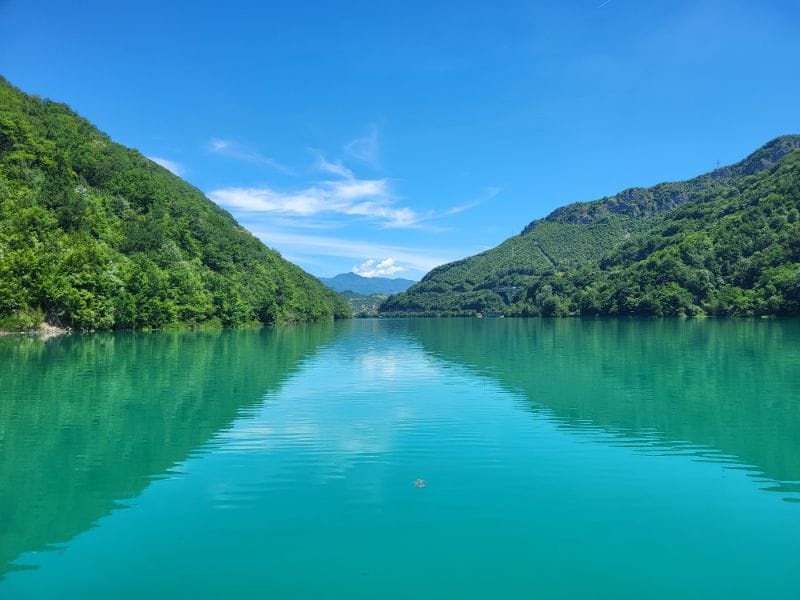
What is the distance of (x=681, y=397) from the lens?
88.9 ft

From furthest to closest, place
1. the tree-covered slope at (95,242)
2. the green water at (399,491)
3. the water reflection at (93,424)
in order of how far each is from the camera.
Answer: the tree-covered slope at (95,242) < the water reflection at (93,424) < the green water at (399,491)

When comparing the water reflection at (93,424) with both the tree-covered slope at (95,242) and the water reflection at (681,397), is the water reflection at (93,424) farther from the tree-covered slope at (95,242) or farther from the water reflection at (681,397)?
the tree-covered slope at (95,242)

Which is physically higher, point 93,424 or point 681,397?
point 681,397

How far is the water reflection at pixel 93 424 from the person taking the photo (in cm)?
1232

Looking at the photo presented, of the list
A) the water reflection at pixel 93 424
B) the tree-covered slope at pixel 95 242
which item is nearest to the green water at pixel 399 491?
the water reflection at pixel 93 424

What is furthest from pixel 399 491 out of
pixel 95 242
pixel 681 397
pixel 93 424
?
pixel 95 242

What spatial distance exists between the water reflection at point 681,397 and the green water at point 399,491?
7.4 inches

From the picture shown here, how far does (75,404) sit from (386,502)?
18599 mm

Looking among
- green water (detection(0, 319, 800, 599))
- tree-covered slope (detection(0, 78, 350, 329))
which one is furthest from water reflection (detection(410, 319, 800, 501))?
tree-covered slope (detection(0, 78, 350, 329))

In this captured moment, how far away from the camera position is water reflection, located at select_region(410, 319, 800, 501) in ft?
58.0

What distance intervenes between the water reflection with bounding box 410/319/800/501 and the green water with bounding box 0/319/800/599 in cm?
19

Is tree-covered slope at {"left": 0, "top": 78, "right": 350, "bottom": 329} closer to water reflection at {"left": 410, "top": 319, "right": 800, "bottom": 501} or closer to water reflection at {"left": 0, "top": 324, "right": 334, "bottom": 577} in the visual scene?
water reflection at {"left": 0, "top": 324, "right": 334, "bottom": 577}

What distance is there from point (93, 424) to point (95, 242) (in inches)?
2792

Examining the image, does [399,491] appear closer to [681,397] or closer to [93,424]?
[93,424]
